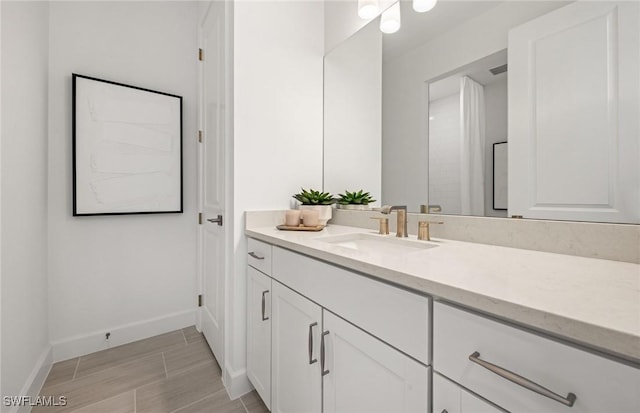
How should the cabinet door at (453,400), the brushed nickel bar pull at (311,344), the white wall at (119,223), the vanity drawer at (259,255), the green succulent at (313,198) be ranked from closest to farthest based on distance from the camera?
1. the cabinet door at (453,400)
2. the brushed nickel bar pull at (311,344)
3. the vanity drawer at (259,255)
4. the green succulent at (313,198)
5. the white wall at (119,223)

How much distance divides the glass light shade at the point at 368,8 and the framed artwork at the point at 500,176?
1.01 metres

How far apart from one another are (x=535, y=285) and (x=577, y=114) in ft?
2.08

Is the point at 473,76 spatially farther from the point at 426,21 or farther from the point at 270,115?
the point at 270,115

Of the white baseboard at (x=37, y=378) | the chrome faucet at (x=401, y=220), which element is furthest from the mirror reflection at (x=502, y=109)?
the white baseboard at (x=37, y=378)

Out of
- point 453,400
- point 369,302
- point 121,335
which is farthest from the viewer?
point 121,335

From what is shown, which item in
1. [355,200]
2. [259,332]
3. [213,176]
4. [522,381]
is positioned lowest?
[259,332]

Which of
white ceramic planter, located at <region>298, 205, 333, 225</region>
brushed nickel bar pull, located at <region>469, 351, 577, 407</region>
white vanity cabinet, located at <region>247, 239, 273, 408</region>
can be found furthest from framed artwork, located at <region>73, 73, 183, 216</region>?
brushed nickel bar pull, located at <region>469, 351, 577, 407</region>

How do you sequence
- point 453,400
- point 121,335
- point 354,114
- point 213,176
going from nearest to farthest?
point 453,400, point 354,114, point 213,176, point 121,335

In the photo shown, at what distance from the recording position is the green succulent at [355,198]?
5.40 feet

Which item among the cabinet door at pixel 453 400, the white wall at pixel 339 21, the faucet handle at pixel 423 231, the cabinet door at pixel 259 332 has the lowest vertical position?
the cabinet door at pixel 259 332

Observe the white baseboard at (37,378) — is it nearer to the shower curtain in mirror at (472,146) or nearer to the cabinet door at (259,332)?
the cabinet door at (259,332)

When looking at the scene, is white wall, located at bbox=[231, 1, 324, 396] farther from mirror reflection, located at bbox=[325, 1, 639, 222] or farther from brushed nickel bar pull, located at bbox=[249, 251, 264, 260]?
mirror reflection, located at bbox=[325, 1, 639, 222]

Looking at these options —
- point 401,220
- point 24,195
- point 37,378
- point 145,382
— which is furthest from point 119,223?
point 401,220

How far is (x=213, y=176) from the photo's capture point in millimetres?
1866
